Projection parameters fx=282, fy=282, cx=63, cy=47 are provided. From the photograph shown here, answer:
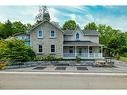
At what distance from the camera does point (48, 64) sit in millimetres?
21609

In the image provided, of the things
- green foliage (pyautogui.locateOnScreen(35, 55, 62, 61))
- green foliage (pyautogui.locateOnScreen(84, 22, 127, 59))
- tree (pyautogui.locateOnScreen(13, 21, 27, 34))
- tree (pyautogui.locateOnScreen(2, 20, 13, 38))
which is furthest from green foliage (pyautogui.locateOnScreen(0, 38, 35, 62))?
green foliage (pyautogui.locateOnScreen(84, 22, 127, 59))

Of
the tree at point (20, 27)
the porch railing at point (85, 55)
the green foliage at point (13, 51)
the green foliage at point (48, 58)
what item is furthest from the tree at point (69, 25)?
the green foliage at point (13, 51)

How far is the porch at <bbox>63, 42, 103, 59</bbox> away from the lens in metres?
24.1

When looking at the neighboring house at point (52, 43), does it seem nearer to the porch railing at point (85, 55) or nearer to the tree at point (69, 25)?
the porch railing at point (85, 55)

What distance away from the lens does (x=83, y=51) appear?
2520cm

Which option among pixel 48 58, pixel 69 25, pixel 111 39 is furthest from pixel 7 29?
pixel 111 39

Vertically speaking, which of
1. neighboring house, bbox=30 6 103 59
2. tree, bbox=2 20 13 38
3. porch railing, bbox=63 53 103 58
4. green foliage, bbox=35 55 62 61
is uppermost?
tree, bbox=2 20 13 38

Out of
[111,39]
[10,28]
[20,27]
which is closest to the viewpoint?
[20,27]

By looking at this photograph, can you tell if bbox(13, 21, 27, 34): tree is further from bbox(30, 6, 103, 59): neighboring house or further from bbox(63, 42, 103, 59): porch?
bbox(63, 42, 103, 59): porch

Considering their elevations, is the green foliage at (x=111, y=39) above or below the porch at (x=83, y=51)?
above

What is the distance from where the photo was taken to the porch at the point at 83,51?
950 inches

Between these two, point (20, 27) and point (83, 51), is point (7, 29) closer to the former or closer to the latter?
point (20, 27)
